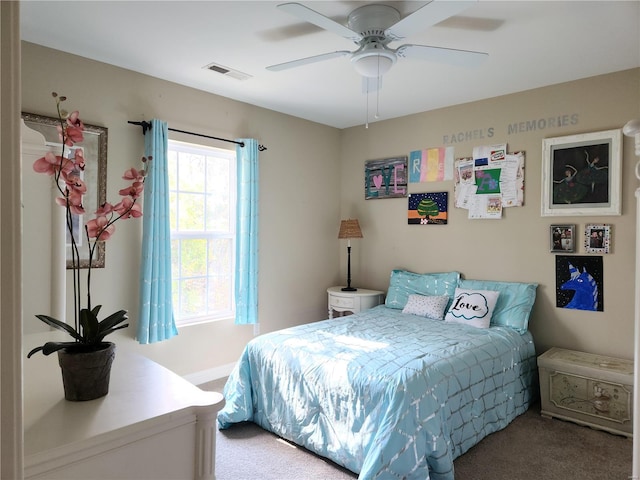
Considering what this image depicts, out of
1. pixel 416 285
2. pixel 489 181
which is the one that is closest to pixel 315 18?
pixel 489 181

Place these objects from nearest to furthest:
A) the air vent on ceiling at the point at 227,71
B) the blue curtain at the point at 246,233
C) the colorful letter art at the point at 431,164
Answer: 1. the air vent on ceiling at the point at 227,71
2. the blue curtain at the point at 246,233
3. the colorful letter art at the point at 431,164

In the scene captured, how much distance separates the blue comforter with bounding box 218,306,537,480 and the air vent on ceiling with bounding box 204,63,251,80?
6.55 ft

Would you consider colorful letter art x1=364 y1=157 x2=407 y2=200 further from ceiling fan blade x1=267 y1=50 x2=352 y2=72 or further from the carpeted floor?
the carpeted floor

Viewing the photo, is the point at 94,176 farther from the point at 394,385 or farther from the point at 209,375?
the point at 394,385

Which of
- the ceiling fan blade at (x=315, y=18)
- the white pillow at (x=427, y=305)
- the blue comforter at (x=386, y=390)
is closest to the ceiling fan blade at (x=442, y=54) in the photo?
the ceiling fan blade at (x=315, y=18)

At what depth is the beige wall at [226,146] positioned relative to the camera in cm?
279

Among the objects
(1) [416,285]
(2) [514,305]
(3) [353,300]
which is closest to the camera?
(2) [514,305]

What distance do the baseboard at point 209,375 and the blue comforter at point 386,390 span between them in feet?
2.78

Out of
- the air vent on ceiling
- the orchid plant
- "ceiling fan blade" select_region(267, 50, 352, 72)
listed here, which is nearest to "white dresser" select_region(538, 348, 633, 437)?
"ceiling fan blade" select_region(267, 50, 352, 72)

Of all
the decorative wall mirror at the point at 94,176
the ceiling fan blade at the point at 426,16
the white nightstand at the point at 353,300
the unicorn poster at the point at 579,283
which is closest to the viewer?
the ceiling fan blade at the point at 426,16

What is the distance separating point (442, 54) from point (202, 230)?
7.99 feet

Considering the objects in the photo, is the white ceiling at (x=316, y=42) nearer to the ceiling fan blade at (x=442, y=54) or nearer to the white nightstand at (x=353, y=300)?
the ceiling fan blade at (x=442, y=54)

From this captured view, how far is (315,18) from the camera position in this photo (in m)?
1.99

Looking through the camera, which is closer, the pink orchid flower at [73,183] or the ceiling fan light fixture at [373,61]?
the pink orchid flower at [73,183]
